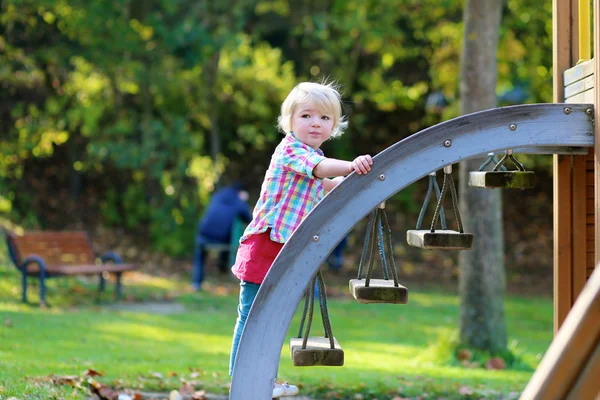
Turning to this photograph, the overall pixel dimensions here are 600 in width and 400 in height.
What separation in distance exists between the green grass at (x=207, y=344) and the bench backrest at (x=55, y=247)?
48cm

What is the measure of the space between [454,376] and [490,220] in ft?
7.30

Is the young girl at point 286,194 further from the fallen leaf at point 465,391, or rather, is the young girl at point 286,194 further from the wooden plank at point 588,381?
the fallen leaf at point 465,391

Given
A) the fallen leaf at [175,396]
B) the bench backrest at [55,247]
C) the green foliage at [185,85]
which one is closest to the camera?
the fallen leaf at [175,396]

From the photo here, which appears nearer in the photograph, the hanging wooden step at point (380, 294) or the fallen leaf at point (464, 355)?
the hanging wooden step at point (380, 294)

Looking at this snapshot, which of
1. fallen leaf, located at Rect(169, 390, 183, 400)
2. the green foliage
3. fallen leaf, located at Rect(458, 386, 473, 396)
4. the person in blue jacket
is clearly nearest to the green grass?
fallen leaf, located at Rect(458, 386, 473, 396)

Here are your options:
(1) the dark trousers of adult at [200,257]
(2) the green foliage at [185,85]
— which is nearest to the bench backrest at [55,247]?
(1) the dark trousers of adult at [200,257]

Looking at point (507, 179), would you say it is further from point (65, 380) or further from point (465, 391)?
point (65, 380)

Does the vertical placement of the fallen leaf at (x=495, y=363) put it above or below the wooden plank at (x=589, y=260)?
below

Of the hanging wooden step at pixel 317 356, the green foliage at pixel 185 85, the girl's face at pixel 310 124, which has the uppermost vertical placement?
the green foliage at pixel 185 85

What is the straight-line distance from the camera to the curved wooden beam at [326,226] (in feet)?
13.9

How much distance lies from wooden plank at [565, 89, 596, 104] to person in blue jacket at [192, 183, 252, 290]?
352 inches

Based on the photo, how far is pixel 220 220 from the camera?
13867 millimetres

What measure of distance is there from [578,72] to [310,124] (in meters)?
1.53

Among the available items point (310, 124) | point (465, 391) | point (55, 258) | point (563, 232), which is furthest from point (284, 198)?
point (55, 258)
